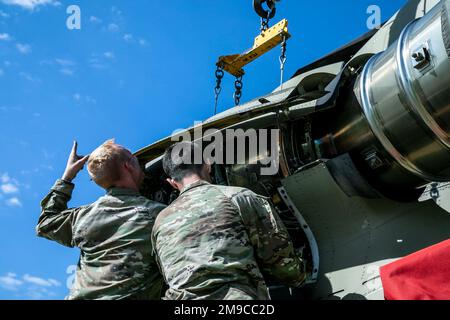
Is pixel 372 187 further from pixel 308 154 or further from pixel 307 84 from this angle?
pixel 307 84

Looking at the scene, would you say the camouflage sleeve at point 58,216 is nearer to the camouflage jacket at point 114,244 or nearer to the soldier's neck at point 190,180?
the camouflage jacket at point 114,244

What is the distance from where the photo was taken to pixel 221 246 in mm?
2326

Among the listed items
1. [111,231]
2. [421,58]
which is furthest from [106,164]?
[421,58]

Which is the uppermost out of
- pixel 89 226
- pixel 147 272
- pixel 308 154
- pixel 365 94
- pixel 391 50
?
pixel 391 50

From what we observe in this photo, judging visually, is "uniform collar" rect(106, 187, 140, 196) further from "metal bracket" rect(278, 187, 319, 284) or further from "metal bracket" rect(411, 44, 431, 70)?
"metal bracket" rect(411, 44, 431, 70)

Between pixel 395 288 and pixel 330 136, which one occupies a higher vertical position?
pixel 330 136

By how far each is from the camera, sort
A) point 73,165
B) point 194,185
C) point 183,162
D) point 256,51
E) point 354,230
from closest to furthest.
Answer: point 194,185 < point 183,162 < point 73,165 < point 354,230 < point 256,51

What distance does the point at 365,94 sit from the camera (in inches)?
152

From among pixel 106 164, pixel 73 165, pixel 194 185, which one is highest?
pixel 73 165

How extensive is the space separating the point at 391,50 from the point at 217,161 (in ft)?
6.02

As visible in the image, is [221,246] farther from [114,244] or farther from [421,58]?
[421,58]

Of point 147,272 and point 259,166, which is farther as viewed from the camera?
point 259,166

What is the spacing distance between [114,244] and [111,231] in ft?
0.32
